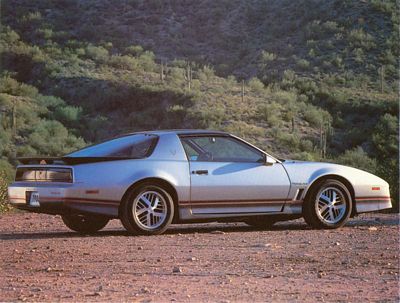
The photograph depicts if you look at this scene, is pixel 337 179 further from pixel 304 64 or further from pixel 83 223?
pixel 304 64

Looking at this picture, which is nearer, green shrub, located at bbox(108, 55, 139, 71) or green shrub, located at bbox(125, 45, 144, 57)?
green shrub, located at bbox(108, 55, 139, 71)

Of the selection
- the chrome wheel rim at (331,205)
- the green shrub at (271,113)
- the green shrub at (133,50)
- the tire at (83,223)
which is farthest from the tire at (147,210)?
the green shrub at (133,50)

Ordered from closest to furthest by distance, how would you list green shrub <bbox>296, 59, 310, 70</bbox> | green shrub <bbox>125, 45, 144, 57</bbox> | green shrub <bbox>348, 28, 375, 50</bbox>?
green shrub <bbox>296, 59, 310, 70</bbox> < green shrub <bbox>348, 28, 375, 50</bbox> < green shrub <bbox>125, 45, 144, 57</bbox>

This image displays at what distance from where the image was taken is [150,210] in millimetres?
12055

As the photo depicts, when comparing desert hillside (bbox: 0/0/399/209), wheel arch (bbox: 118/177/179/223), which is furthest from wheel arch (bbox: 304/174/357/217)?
desert hillside (bbox: 0/0/399/209)

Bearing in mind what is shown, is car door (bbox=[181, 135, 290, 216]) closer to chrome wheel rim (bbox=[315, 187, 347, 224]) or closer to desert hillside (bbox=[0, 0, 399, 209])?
chrome wheel rim (bbox=[315, 187, 347, 224])

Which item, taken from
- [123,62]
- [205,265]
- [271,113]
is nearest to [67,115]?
[123,62]

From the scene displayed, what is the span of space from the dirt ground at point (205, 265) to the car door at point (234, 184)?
0.36 metres

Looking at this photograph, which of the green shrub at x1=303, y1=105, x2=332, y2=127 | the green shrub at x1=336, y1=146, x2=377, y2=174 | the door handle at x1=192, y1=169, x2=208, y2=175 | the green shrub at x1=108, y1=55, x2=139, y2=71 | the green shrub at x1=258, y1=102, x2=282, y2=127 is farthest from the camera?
the green shrub at x1=108, y1=55, x2=139, y2=71

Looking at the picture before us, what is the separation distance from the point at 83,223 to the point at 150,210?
1442mm

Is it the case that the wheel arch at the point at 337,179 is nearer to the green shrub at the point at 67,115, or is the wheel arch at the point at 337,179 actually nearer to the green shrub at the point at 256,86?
the green shrub at the point at 67,115

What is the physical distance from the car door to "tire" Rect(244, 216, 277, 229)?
0.67 feet

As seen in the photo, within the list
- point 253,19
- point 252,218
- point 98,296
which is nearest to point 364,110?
point 253,19

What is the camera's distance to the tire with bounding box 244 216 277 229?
12906 millimetres
